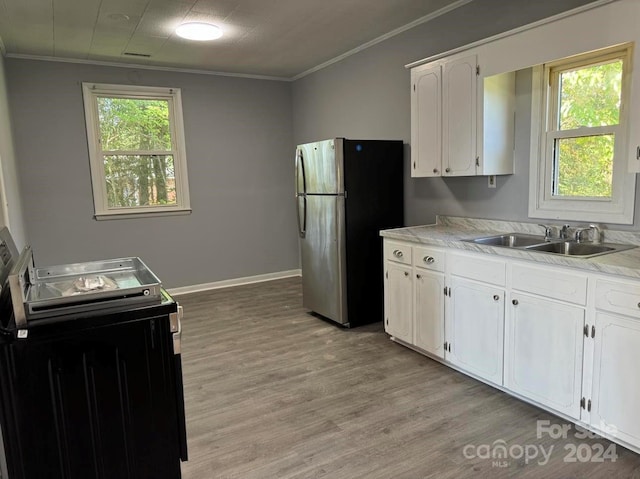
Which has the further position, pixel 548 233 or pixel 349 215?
pixel 349 215

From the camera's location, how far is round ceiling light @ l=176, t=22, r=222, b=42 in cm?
362

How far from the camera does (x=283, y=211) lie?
19.7ft

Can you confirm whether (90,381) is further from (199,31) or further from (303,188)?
(199,31)

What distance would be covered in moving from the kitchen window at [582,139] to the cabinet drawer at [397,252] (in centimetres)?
89

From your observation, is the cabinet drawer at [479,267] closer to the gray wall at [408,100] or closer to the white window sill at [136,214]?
the gray wall at [408,100]

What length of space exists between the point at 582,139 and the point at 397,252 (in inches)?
56.1

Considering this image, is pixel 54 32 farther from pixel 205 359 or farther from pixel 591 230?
pixel 591 230

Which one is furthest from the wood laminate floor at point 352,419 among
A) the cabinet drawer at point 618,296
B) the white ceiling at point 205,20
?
the white ceiling at point 205,20

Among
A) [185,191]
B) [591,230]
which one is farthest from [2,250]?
[185,191]

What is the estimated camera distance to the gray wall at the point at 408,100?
3.05m

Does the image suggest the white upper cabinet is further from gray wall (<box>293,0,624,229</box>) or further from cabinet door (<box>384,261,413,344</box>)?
cabinet door (<box>384,261,413,344</box>)

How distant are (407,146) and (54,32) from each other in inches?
125

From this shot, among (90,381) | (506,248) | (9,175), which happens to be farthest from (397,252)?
(9,175)

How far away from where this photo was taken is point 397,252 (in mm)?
3375
